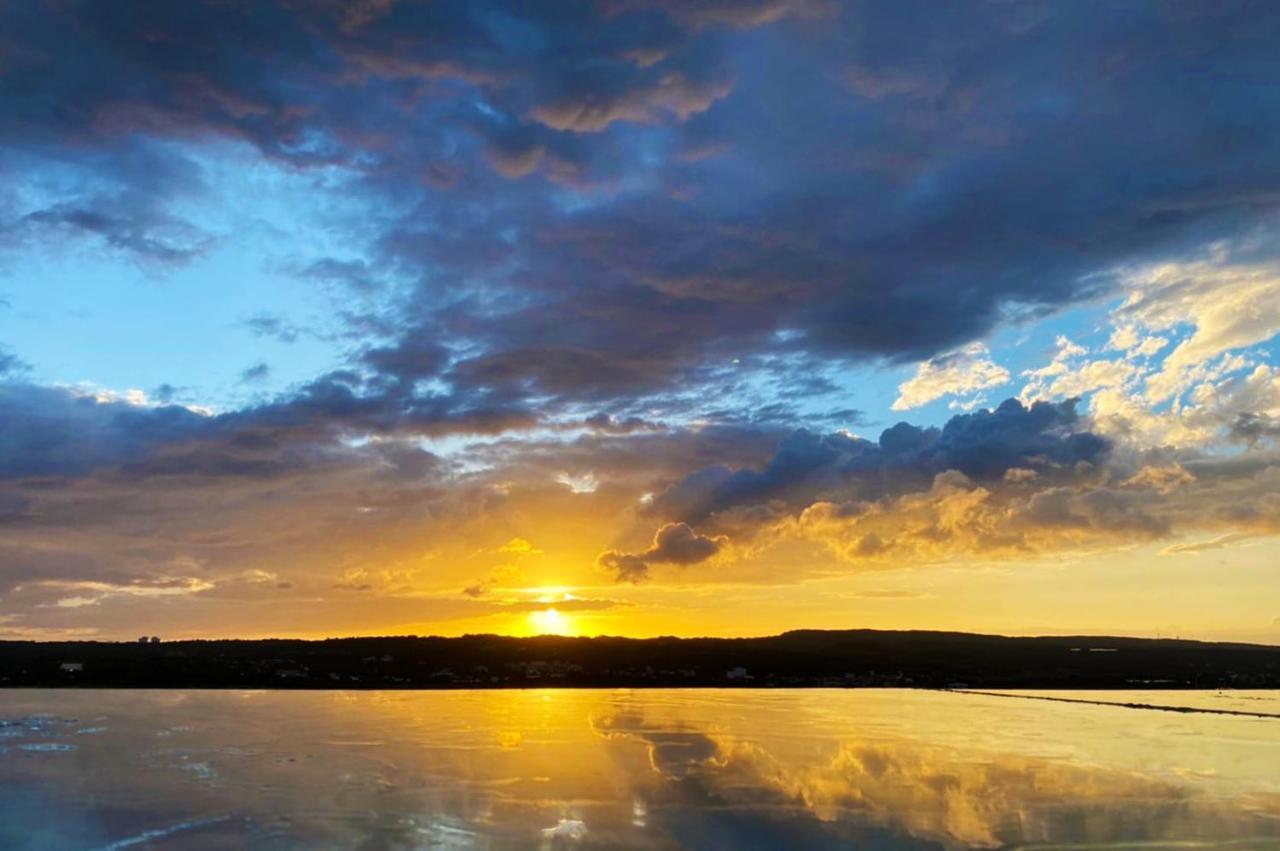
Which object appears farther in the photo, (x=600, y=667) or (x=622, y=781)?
(x=600, y=667)

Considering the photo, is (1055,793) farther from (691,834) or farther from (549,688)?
(549,688)

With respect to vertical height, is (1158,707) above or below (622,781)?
below

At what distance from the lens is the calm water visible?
82.2 feet

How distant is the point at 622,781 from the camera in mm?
33750

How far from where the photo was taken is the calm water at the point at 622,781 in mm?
25062

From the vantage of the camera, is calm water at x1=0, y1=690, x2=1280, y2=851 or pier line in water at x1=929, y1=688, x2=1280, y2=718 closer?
calm water at x1=0, y1=690, x2=1280, y2=851

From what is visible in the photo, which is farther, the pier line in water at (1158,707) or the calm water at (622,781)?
the pier line in water at (1158,707)

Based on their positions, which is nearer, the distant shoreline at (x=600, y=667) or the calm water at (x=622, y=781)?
the calm water at (x=622, y=781)

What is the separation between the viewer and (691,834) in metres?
25.3

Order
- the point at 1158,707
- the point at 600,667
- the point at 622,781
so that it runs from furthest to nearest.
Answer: the point at 600,667 → the point at 1158,707 → the point at 622,781

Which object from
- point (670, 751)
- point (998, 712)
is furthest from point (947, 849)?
point (998, 712)

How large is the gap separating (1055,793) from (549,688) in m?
80.1

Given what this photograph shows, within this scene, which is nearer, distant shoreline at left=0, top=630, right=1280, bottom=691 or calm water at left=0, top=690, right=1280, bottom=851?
calm water at left=0, top=690, right=1280, bottom=851

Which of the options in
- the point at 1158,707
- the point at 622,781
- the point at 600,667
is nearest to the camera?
the point at 622,781
